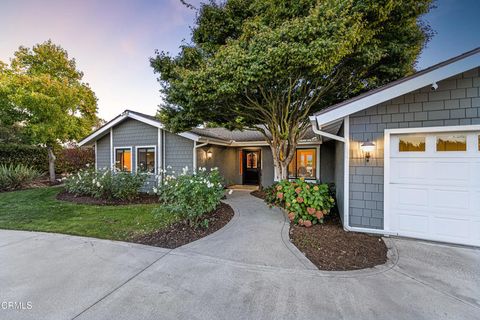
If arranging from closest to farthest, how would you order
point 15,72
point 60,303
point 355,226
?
point 60,303 → point 355,226 → point 15,72

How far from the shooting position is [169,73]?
7.25 meters

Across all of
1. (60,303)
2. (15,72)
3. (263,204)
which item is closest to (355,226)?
(263,204)

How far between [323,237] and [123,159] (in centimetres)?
1031

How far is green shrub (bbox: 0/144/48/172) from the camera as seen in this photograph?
12078 mm

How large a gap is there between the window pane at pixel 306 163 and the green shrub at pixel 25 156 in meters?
16.8

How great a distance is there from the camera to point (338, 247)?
383 centimetres

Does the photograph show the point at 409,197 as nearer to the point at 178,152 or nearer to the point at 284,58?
the point at 284,58

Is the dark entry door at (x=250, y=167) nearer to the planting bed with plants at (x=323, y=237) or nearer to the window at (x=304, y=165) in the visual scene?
the window at (x=304, y=165)

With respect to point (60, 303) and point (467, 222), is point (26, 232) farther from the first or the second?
point (467, 222)

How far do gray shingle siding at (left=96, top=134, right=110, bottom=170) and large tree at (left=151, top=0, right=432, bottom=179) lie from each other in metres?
5.11

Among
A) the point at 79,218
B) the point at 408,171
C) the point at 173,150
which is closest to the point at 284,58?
the point at 408,171

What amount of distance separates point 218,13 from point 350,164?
6.17 metres

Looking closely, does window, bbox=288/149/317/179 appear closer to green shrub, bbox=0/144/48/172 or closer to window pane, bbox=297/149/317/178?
window pane, bbox=297/149/317/178

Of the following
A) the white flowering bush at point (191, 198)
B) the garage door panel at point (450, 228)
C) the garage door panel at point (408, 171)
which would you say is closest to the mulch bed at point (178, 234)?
the white flowering bush at point (191, 198)
